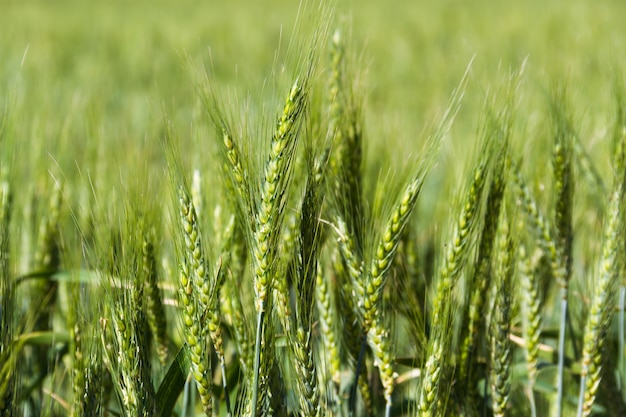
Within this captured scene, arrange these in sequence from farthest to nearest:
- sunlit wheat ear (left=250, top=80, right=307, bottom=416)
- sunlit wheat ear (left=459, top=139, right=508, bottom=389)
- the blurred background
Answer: the blurred background < sunlit wheat ear (left=459, top=139, right=508, bottom=389) < sunlit wheat ear (left=250, top=80, right=307, bottom=416)

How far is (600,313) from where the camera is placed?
3.64ft

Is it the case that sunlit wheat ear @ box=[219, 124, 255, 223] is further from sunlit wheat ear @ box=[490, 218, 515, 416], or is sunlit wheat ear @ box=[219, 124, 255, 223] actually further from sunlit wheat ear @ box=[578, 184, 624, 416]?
sunlit wheat ear @ box=[578, 184, 624, 416]

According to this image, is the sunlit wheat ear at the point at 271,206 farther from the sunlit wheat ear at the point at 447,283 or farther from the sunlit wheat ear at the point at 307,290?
the sunlit wheat ear at the point at 447,283

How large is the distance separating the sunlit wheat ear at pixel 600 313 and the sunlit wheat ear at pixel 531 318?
0.07 metres

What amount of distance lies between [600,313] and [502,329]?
15 cm

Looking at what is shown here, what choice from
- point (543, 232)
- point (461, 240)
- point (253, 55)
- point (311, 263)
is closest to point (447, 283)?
point (461, 240)

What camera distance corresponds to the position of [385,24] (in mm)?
6812

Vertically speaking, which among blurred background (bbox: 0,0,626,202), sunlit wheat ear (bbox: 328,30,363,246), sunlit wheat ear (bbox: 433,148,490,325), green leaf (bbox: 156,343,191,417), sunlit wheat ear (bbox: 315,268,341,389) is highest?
blurred background (bbox: 0,0,626,202)

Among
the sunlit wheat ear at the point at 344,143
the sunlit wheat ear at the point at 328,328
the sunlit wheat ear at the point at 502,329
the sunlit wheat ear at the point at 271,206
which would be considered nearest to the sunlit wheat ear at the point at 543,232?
the sunlit wheat ear at the point at 502,329

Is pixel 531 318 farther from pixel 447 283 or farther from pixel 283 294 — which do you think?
pixel 283 294

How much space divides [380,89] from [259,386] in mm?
3709

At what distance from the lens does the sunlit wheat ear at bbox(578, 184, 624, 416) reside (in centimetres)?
111

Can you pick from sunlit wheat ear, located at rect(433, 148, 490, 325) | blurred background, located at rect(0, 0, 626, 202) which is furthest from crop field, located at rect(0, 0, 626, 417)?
blurred background, located at rect(0, 0, 626, 202)

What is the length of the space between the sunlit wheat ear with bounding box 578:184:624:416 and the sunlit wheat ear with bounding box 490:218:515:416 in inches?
4.5
